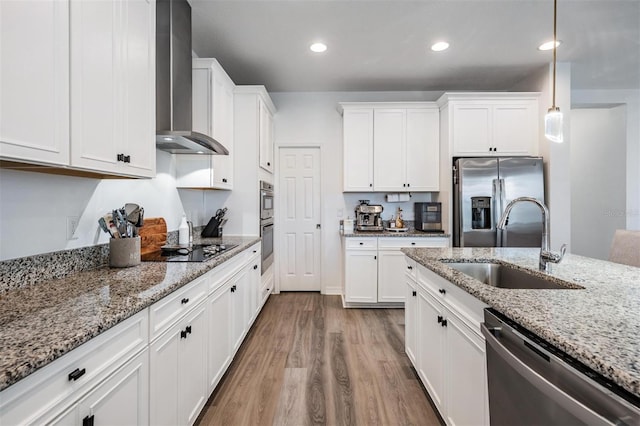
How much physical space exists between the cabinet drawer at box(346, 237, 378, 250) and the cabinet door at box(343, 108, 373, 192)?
0.66 m

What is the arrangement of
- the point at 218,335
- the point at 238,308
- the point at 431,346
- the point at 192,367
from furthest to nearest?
the point at 238,308
the point at 218,335
the point at 431,346
the point at 192,367

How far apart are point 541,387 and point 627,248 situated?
1.96 metres

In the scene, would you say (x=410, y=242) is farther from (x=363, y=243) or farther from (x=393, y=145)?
(x=393, y=145)

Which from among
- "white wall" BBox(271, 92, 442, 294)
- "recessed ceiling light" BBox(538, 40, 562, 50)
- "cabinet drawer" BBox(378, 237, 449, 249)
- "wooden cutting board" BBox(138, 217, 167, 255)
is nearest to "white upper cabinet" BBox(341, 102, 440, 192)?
"white wall" BBox(271, 92, 442, 294)

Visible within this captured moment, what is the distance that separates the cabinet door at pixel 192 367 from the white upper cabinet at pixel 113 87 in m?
0.85

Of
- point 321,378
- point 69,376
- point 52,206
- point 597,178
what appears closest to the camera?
point 69,376

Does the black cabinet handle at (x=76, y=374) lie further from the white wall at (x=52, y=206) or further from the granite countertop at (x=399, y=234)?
the granite countertop at (x=399, y=234)

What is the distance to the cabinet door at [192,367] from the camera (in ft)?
4.76

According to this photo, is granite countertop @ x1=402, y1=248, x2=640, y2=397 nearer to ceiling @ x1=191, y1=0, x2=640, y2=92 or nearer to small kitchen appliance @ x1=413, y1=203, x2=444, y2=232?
small kitchen appliance @ x1=413, y1=203, x2=444, y2=232

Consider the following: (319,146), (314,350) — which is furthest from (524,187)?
(314,350)

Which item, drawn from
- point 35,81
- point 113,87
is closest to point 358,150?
point 113,87

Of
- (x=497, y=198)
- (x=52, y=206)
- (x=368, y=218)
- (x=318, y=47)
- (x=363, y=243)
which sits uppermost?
(x=318, y=47)

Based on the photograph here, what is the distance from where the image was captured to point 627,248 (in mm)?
2047

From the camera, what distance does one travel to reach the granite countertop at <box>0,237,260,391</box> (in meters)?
0.71
